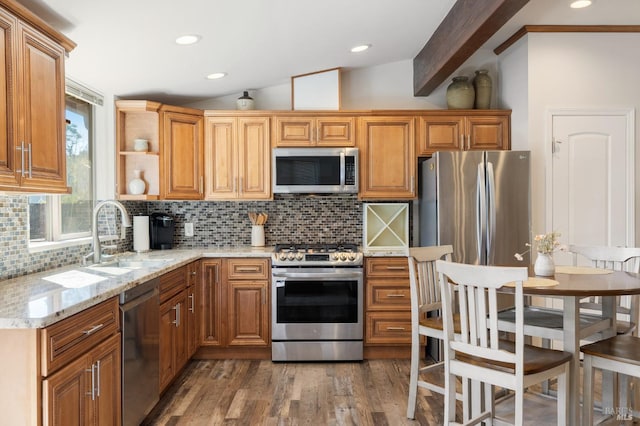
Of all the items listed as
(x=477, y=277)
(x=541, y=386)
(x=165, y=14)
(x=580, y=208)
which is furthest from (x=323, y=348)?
(x=165, y=14)

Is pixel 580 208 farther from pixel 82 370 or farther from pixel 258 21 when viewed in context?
pixel 82 370

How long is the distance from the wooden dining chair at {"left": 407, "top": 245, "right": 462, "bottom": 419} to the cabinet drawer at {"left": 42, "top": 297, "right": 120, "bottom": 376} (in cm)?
162

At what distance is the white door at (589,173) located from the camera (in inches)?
145

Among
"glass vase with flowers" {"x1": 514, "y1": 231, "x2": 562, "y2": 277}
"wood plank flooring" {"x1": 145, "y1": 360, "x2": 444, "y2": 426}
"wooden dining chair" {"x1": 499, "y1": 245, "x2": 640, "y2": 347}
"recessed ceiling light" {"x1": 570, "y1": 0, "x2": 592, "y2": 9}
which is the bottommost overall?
"wood plank flooring" {"x1": 145, "y1": 360, "x2": 444, "y2": 426}

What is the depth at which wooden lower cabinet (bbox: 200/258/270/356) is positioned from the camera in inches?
150

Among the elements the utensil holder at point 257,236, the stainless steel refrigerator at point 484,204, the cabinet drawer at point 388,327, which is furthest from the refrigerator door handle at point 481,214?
the utensil holder at point 257,236

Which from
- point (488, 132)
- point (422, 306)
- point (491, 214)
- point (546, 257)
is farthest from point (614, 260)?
point (488, 132)

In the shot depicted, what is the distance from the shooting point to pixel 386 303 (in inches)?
150

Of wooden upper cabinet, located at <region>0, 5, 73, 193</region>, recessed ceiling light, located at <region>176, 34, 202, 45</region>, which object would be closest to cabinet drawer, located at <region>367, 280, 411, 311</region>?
recessed ceiling light, located at <region>176, 34, 202, 45</region>

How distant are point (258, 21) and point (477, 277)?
6.44 feet

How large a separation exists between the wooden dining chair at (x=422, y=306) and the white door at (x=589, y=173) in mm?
1267

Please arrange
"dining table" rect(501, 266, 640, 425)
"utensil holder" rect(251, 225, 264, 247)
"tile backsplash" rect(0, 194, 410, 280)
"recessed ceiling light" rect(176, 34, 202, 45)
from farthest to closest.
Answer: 1. "tile backsplash" rect(0, 194, 410, 280)
2. "utensil holder" rect(251, 225, 264, 247)
3. "recessed ceiling light" rect(176, 34, 202, 45)
4. "dining table" rect(501, 266, 640, 425)

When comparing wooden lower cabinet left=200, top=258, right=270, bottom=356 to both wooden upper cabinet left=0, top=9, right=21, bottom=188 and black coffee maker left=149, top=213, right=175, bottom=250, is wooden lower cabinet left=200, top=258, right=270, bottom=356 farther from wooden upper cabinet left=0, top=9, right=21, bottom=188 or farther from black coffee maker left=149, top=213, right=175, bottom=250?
wooden upper cabinet left=0, top=9, right=21, bottom=188

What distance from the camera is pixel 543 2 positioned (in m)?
3.21
